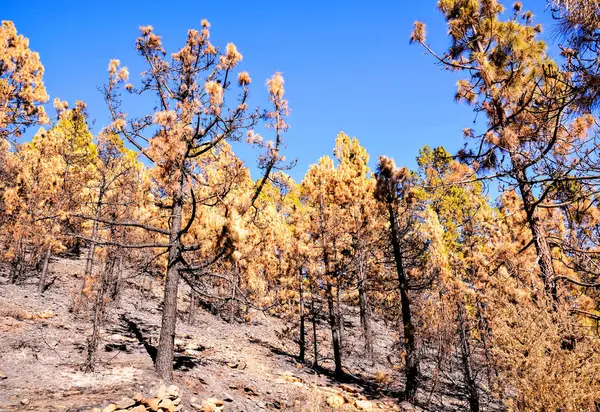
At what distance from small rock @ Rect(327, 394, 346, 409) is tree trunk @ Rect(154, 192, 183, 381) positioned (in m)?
3.93

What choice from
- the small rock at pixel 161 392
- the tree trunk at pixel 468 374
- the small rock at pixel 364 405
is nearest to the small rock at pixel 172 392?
the small rock at pixel 161 392

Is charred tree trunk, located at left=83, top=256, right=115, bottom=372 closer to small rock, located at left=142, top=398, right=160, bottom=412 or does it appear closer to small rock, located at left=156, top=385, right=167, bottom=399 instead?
small rock, located at left=156, top=385, right=167, bottom=399

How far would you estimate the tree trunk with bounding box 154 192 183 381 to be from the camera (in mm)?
6656

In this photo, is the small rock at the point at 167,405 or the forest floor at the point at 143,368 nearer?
the small rock at the point at 167,405

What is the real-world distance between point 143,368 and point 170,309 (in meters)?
1.41

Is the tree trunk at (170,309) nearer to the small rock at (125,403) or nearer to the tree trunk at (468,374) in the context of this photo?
the small rock at (125,403)

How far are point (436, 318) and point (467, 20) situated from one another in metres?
7.96

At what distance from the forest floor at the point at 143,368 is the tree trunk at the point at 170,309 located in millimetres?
267

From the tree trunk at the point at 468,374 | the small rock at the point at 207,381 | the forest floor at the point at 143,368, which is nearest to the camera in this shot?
the forest floor at the point at 143,368

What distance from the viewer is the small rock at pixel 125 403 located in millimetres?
4975

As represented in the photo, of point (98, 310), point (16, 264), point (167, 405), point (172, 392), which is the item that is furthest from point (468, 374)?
point (16, 264)

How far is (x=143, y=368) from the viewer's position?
704cm

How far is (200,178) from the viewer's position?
25.4 feet

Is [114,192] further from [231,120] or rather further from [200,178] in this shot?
[231,120]
